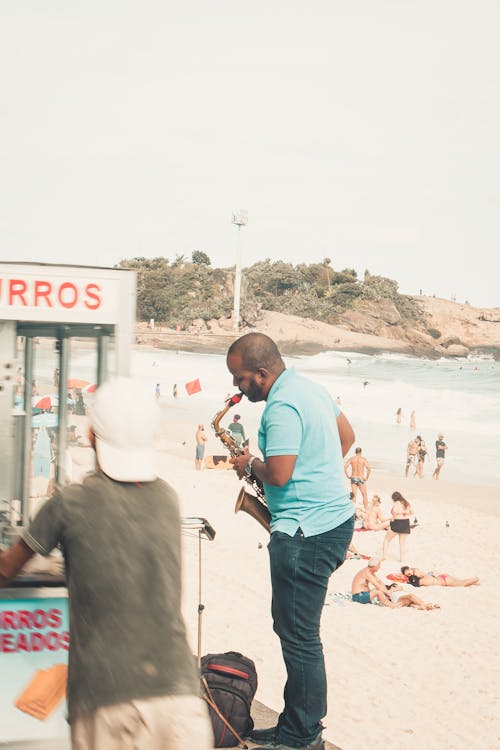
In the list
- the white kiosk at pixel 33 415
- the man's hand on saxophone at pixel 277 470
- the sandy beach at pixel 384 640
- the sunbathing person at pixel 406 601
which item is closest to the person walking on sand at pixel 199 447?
the sandy beach at pixel 384 640

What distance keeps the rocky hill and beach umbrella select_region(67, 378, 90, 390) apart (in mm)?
68143

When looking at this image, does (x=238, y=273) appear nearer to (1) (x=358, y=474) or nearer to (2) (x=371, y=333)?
(2) (x=371, y=333)

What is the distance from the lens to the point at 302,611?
12.9 feet

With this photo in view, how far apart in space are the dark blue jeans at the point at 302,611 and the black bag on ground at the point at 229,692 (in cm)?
35

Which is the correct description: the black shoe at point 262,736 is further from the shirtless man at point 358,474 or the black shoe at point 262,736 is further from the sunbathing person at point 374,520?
the shirtless man at point 358,474

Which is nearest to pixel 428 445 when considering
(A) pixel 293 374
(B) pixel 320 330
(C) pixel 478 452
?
(C) pixel 478 452

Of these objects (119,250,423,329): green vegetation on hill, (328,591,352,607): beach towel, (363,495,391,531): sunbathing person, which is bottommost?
(363,495,391,531): sunbathing person

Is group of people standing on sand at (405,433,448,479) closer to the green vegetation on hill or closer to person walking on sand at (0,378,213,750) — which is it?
person walking on sand at (0,378,213,750)

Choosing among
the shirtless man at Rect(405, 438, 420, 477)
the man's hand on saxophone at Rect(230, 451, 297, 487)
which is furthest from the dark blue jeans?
the shirtless man at Rect(405, 438, 420, 477)

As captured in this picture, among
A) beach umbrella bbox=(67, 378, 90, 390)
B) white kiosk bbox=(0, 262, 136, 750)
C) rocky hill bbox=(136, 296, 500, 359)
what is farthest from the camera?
rocky hill bbox=(136, 296, 500, 359)

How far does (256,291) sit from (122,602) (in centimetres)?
10629

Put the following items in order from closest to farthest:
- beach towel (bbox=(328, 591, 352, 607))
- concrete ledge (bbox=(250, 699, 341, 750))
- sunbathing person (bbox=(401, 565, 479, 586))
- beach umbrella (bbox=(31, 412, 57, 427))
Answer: concrete ledge (bbox=(250, 699, 341, 750))
beach umbrella (bbox=(31, 412, 57, 427))
beach towel (bbox=(328, 591, 352, 607))
sunbathing person (bbox=(401, 565, 479, 586))

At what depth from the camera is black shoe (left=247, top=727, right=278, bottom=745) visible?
4.27 meters

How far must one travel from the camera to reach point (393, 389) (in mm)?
62156
